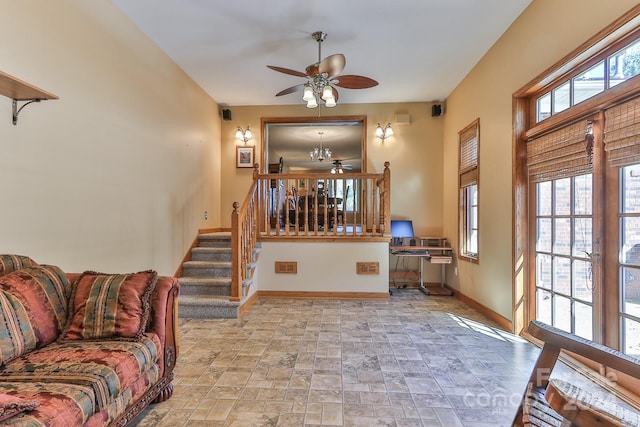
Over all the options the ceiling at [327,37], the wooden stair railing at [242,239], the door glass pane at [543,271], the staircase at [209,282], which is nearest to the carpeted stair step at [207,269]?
the staircase at [209,282]

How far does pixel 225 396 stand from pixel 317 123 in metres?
4.69

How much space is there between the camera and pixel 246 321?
351 centimetres

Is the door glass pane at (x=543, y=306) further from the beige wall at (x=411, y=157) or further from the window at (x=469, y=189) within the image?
the beige wall at (x=411, y=157)

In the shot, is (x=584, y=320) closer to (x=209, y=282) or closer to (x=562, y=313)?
(x=562, y=313)

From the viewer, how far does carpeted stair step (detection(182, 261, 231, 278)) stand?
412cm

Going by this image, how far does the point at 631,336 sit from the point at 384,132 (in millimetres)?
4221

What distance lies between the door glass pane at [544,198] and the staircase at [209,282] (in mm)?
3401

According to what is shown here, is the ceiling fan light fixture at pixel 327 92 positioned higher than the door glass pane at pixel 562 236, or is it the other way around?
the ceiling fan light fixture at pixel 327 92

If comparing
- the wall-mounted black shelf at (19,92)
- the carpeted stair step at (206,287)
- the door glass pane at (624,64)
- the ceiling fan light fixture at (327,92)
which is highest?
the ceiling fan light fixture at (327,92)

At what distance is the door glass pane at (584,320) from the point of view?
91.3 inches

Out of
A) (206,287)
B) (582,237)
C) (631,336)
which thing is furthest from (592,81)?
(206,287)

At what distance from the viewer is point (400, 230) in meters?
5.17

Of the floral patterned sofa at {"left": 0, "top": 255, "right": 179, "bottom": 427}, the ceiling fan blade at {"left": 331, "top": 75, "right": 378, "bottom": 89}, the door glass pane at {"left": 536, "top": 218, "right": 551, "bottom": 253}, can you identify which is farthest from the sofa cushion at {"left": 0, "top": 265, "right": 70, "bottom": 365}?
the door glass pane at {"left": 536, "top": 218, "right": 551, "bottom": 253}

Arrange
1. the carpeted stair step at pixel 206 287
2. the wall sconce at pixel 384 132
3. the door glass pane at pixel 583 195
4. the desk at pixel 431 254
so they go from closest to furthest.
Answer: the door glass pane at pixel 583 195
the carpeted stair step at pixel 206 287
the desk at pixel 431 254
the wall sconce at pixel 384 132
